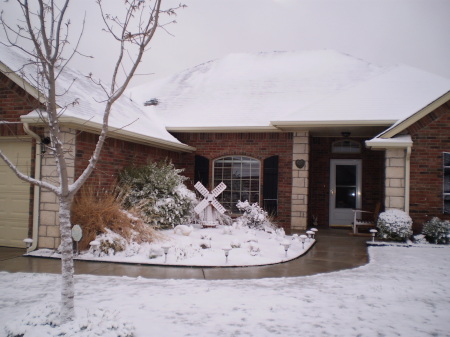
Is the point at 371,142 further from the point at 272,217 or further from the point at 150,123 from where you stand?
the point at 150,123

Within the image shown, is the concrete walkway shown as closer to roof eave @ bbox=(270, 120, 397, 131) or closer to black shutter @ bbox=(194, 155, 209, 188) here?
roof eave @ bbox=(270, 120, 397, 131)

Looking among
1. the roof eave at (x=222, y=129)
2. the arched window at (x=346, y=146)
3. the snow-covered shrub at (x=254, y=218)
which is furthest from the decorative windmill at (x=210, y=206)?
the arched window at (x=346, y=146)

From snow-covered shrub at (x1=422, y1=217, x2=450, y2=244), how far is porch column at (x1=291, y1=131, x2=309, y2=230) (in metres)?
3.36

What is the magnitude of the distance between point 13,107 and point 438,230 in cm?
962

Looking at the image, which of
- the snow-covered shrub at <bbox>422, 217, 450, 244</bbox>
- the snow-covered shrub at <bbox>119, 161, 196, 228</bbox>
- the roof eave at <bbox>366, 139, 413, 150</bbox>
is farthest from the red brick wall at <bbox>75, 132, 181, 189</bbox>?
the snow-covered shrub at <bbox>422, 217, 450, 244</bbox>

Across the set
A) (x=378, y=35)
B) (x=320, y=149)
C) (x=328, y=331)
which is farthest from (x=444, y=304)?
(x=378, y=35)

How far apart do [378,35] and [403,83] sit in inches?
566

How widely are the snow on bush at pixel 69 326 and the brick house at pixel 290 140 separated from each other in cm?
421

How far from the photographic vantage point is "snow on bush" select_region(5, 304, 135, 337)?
3793mm

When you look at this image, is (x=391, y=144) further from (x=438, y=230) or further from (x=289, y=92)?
Answer: (x=289, y=92)

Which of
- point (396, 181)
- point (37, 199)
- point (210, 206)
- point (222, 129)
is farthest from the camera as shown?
point (222, 129)

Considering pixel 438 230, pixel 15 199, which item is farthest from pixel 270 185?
pixel 15 199

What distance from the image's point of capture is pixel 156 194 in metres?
9.66

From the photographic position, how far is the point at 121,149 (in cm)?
1000
